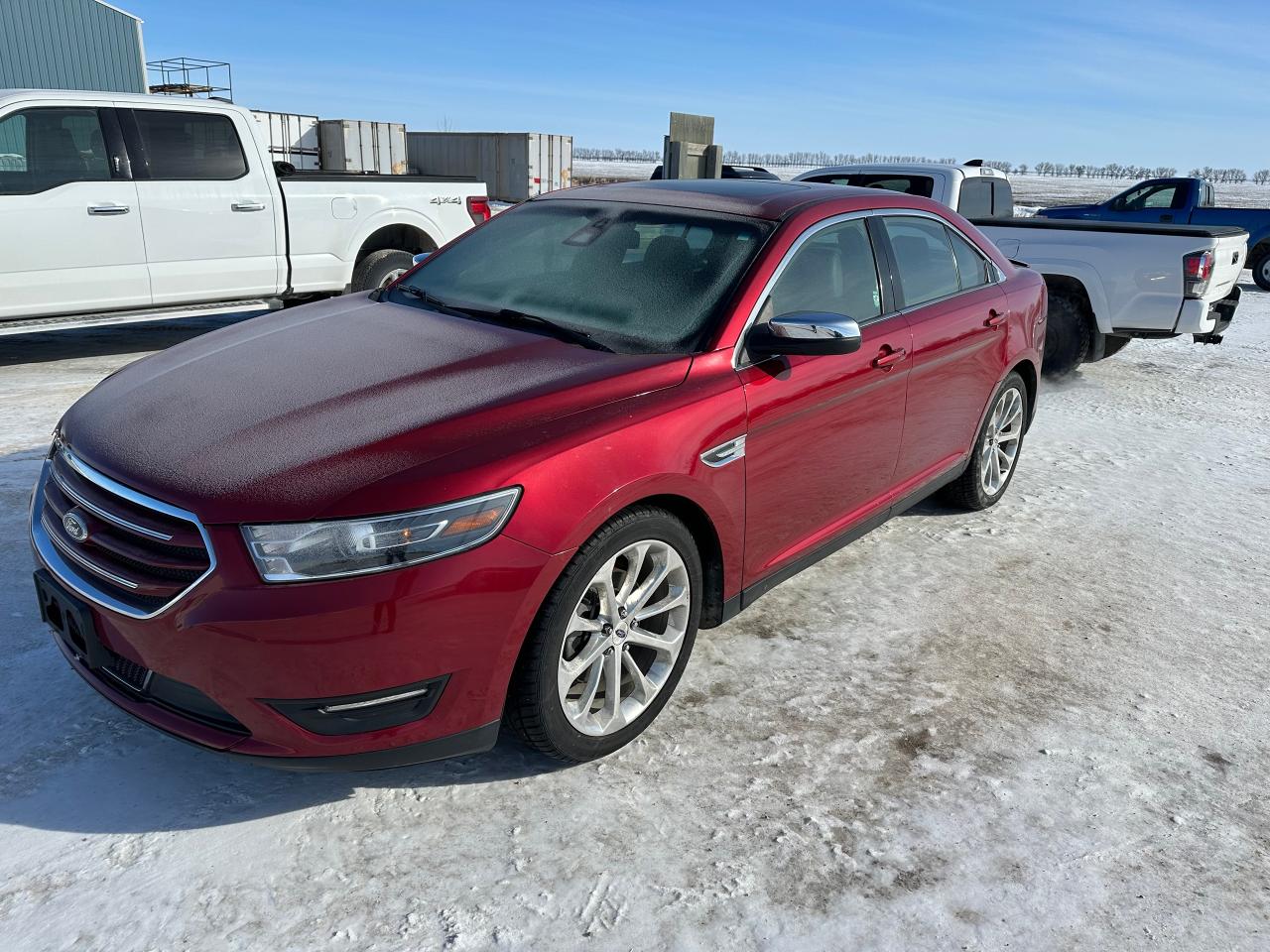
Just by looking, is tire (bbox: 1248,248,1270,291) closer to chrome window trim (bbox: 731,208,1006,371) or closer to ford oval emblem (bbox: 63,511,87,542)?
chrome window trim (bbox: 731,208,1006,371)

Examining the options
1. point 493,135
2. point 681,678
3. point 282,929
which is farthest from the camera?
point 493,135

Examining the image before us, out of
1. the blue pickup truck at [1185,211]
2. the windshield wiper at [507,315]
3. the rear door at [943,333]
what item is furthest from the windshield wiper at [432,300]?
the blue pickup truck at [1185,211]

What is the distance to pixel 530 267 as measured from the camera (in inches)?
153

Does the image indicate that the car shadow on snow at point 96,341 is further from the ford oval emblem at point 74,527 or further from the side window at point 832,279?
the side window at point 832,279

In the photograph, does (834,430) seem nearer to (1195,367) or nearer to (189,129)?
(189,129)

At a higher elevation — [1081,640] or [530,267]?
[530,267]

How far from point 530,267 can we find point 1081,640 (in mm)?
2696

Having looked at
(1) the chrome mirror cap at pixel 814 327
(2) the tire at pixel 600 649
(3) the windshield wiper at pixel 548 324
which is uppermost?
(1) the chrome mirror cap at pixel 814 327

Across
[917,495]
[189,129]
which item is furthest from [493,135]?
[917,495]

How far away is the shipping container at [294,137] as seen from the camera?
3528cm

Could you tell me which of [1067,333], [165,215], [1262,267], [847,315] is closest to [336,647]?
[847,315]

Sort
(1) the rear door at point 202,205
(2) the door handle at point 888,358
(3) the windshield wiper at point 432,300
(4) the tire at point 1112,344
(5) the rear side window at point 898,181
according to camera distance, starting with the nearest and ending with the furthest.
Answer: (3) the windshield wiper at point 432,300 < (2) the door handle at point 888,358 < (1) the rear door at point 202,205 < (4) the tire at point 1112,344 < (5) the rear side window at point 898,181

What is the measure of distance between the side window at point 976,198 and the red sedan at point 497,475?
227 inches

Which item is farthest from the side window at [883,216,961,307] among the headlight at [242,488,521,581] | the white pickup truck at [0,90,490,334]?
the white pickup truck at [0,90,490,334]
